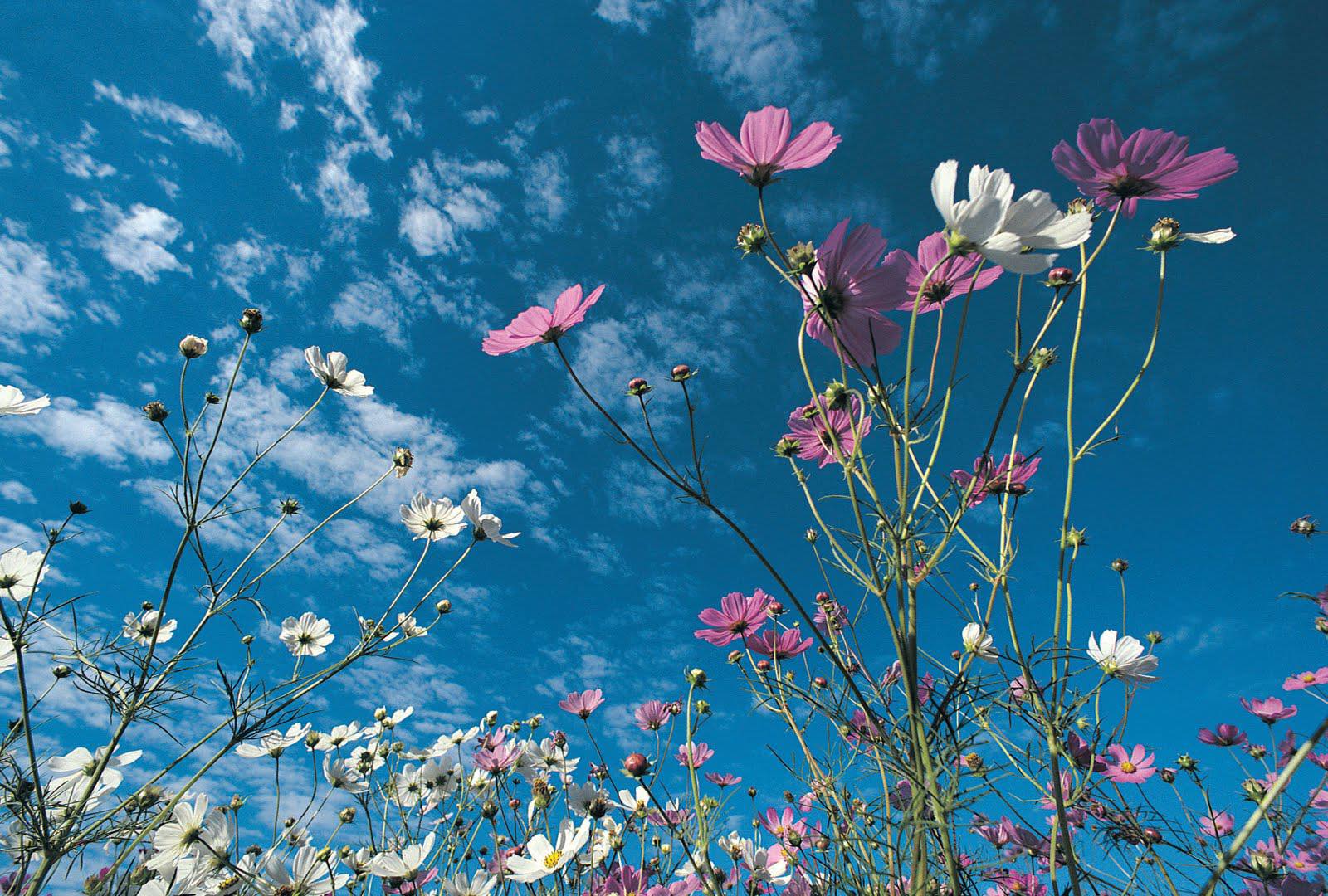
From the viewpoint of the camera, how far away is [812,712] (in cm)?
114

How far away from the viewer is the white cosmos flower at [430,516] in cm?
203

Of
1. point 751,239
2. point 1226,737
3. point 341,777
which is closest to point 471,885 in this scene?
point 341,777

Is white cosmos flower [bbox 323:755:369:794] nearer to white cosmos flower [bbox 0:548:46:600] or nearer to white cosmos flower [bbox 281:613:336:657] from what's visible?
white cosmos flower [bbox 281:613:336:657]

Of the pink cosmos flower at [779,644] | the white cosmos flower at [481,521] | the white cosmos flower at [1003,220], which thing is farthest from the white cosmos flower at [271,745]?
the white cosmos flower at [1003,220]

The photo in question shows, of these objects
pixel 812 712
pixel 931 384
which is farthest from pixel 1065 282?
pixel 812 712

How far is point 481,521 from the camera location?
72.8 inches

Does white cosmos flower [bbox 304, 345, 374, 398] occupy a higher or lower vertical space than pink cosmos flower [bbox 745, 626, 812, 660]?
higher

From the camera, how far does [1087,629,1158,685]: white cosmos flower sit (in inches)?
41.2

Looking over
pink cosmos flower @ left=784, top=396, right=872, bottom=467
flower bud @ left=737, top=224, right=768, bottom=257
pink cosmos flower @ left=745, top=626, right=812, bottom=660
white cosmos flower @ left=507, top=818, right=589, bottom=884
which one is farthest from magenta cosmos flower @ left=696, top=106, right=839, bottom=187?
white cosmos flower @ left=507, top=818, right=589, bottom=884

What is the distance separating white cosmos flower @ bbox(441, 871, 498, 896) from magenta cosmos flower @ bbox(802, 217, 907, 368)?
5.26 feet

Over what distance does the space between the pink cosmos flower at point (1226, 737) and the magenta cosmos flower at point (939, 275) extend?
2.67 m

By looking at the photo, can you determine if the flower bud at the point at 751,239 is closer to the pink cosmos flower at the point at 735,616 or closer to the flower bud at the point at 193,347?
the pink cosmos flower at the point at 735,616

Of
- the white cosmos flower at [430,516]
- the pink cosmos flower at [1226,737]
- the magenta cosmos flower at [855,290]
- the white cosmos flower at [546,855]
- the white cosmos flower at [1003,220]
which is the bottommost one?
the white cosmos flower at [546,855]

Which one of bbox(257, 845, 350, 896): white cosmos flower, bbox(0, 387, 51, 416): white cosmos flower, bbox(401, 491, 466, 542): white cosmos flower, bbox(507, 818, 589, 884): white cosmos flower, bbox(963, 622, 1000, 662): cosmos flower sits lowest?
bbox(257, 845, 350, 896): white cosmos flower
